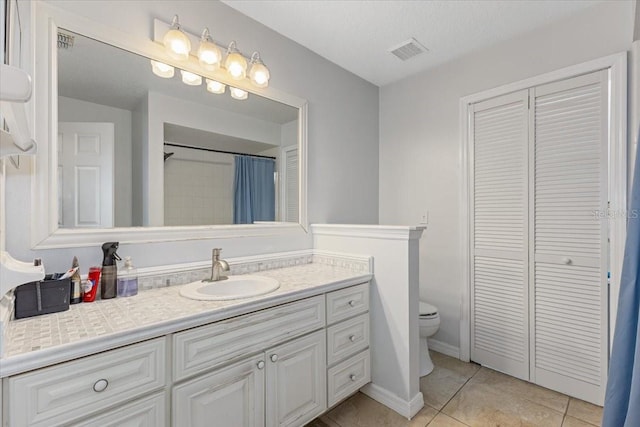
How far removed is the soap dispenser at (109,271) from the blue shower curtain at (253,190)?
66 cm

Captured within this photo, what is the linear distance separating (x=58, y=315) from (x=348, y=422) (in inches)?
57.4

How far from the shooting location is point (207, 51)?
63.9 inches

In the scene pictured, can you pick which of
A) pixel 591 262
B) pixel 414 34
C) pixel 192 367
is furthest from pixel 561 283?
pixel 192 367

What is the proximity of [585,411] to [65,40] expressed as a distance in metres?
3.26

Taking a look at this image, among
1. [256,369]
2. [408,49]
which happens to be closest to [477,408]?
[256,369]

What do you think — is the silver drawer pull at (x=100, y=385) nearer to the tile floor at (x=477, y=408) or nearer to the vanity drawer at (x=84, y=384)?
the vanity drawer at (x=84, y=384)

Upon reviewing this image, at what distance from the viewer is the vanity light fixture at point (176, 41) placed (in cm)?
152

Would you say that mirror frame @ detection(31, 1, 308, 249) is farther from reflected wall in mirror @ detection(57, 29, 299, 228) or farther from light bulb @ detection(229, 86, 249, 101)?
light bulb @ detection(229, 86, 249, 101)

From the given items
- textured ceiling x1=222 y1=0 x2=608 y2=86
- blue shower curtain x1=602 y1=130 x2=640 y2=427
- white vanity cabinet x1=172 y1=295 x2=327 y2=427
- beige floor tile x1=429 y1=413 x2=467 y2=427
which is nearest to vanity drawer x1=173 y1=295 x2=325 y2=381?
white vanity cabinet x1=172 y1=295 x2=327 y2=427

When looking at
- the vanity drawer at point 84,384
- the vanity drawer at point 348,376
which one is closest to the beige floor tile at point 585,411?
the vanity drawer at point 348,376

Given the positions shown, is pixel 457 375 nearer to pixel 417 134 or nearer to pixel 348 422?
pixel 348 422

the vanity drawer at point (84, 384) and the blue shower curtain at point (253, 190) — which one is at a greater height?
the blue shower curtain at point (253, 190)

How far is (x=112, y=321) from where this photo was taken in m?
1.02

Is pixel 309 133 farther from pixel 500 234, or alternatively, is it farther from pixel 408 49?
pixel 500 234
